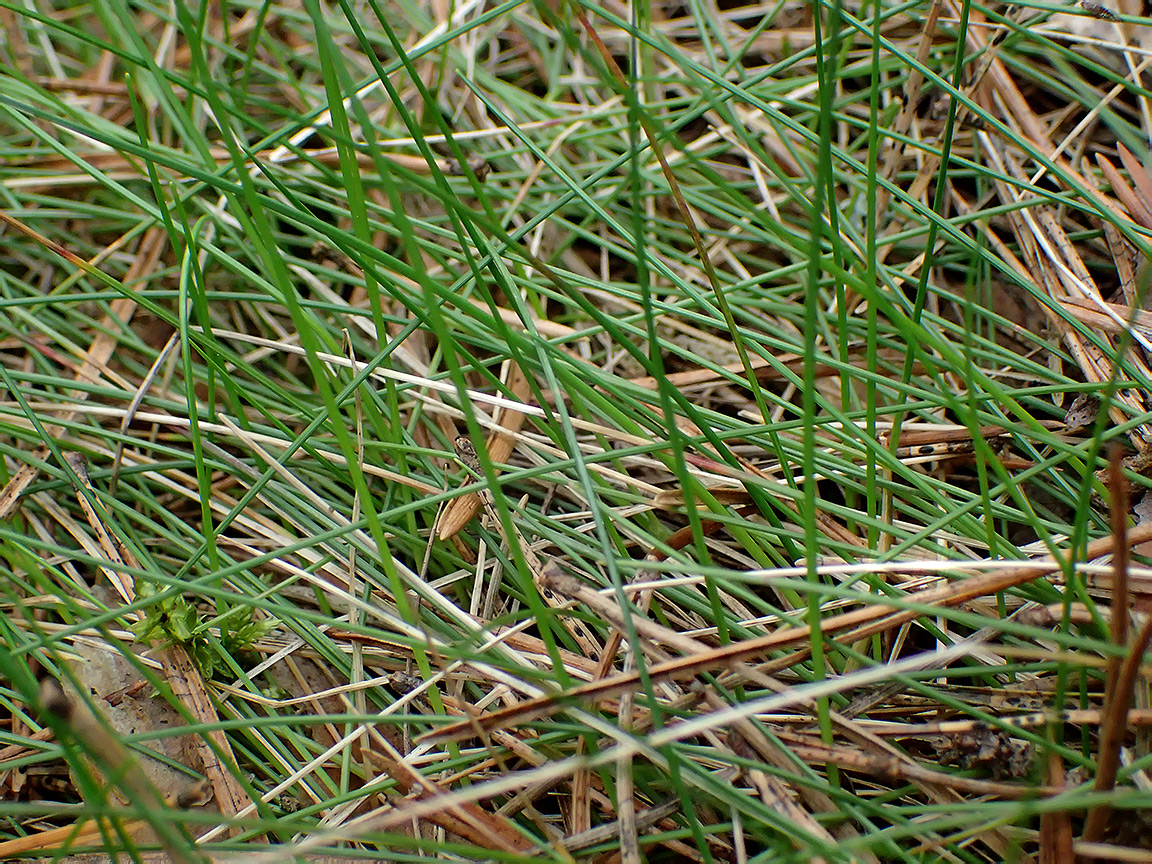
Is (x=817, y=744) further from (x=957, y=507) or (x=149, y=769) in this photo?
(x=149, y=769)

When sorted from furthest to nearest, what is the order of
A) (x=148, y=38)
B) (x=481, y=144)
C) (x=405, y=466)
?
(x=148, y=38) → (x=481, y=144) → (x=405, y=466)

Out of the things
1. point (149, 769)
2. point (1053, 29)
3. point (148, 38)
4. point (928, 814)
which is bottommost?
point (928, 814)

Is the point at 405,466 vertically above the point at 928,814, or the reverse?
the point at 405,466

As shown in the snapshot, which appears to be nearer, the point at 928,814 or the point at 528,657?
the point at 928,814

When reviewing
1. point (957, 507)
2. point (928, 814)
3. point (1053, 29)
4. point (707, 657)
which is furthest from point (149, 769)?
point (1053, 29)

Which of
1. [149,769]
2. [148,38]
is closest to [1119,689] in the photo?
[149,769]

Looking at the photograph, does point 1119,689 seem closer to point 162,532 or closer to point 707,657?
point 707,657

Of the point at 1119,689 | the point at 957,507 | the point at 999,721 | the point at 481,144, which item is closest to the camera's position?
the point at 1119,689
